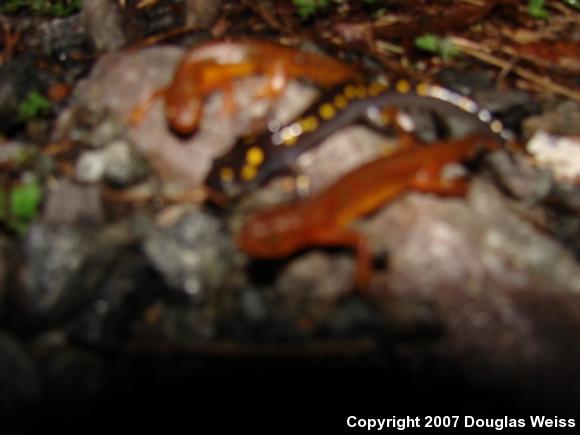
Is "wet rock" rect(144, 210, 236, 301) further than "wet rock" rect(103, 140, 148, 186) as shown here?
No

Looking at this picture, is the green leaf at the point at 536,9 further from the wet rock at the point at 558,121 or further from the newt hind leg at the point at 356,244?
the newt hind leg at the point at 356,244

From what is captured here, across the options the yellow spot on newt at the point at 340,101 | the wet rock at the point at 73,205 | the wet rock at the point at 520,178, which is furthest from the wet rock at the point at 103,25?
the wet rock at the point at 520,178

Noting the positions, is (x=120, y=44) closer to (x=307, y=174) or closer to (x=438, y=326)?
(x=307, y=174)

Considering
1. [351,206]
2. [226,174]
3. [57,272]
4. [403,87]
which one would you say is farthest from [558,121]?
[57,272]

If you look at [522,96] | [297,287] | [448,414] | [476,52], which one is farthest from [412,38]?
[448,414]

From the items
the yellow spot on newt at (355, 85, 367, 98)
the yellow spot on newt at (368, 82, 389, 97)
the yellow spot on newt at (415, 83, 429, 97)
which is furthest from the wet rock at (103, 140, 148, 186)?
the yellow spot on newt at (415, 83, 429, 97)

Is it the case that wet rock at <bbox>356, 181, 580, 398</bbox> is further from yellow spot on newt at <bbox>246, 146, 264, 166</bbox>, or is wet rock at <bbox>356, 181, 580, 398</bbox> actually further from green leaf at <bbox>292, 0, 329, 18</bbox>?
green leaf at <bbox>292, 0, 329, 18</bbox>
